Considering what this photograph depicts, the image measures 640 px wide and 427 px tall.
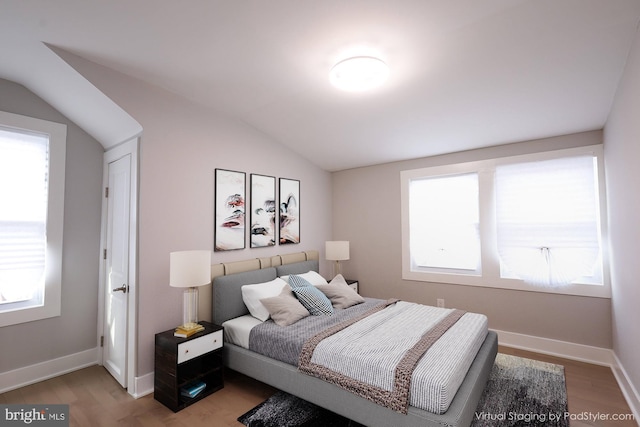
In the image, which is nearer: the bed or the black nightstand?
the bed

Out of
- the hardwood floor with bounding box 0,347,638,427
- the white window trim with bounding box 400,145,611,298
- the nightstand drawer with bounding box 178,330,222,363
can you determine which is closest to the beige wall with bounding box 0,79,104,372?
the hardwood floor with bounding box 0,347,638,427

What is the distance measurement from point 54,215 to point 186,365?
1913mm

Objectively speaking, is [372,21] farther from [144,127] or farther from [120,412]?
[120,412]

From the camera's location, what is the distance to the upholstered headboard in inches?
118

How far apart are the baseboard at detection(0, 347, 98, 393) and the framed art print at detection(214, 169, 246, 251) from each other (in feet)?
5.62

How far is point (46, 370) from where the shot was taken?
9.32 ft

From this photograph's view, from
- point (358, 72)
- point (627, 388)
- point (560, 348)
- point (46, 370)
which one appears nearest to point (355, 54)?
point (358, 72)

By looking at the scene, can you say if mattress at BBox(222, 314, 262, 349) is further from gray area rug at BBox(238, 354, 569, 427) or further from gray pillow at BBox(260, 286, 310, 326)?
gray area rug at BBox(238, 354, 569, 427)

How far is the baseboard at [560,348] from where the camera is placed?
10.1 ft

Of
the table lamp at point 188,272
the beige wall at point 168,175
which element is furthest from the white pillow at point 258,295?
the table lamp at point 188,272

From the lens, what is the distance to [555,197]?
333 centimetres

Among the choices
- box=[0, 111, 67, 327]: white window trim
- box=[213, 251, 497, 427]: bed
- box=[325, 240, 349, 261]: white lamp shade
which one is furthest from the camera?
box=[325, 240, 349, 261]: white lamp shade

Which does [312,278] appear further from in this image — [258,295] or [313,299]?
[258,295]

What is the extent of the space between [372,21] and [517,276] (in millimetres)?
3219
